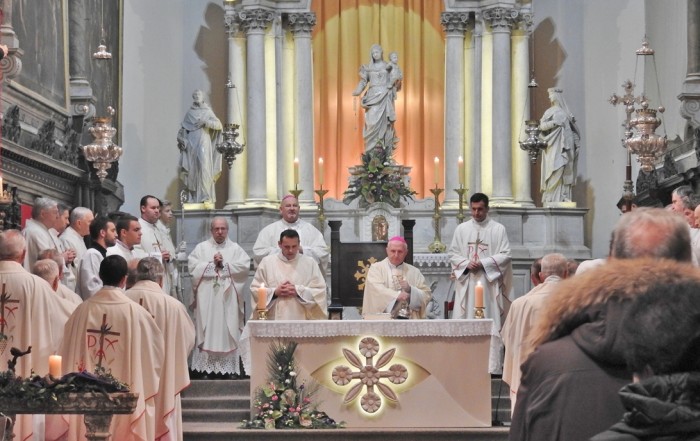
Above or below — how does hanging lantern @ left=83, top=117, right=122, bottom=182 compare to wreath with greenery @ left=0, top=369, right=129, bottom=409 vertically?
above

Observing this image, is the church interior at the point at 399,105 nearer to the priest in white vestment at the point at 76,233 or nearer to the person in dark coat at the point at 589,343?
the priest in white vestment at the point at 76,233

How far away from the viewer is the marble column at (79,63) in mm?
13609

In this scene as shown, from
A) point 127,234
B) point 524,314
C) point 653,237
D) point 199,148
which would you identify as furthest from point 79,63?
point 653,237

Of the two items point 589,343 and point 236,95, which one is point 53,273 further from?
point 236,95

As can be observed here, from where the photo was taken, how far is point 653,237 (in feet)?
10.5

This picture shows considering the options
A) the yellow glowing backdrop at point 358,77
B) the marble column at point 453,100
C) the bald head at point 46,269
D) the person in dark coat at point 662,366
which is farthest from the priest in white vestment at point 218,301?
the person in dark coat at point 662,366

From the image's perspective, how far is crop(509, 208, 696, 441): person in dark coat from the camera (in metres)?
2.96

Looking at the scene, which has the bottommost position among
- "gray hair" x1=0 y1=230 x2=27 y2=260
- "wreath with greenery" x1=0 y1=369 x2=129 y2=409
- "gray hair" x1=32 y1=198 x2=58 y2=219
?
"wreath with greenery" x1=0 y1=369 x2=129 y2=409

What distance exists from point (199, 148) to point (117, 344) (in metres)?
7.89

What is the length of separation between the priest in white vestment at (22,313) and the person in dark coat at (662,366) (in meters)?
6.03

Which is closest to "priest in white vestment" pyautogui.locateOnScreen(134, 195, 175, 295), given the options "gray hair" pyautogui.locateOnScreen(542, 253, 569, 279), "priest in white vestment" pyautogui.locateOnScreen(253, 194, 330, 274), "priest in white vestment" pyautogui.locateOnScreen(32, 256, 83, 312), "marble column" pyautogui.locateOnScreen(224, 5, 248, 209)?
"priest in white vestment" pyautogui.locateOnScreen(253, 194, 330, 274)

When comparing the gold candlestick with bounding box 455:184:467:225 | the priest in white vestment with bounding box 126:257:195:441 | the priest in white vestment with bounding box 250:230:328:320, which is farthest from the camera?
the gold candlestick with bounding box 455:184:467:225

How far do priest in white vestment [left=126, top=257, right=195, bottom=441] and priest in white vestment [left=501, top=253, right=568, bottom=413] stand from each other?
2510 millimetres

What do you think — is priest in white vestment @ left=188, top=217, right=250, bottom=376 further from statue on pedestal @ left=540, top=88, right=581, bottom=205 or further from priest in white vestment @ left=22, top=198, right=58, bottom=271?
statue on pedestal @ left=540, top=88, right=581, bottom=205
